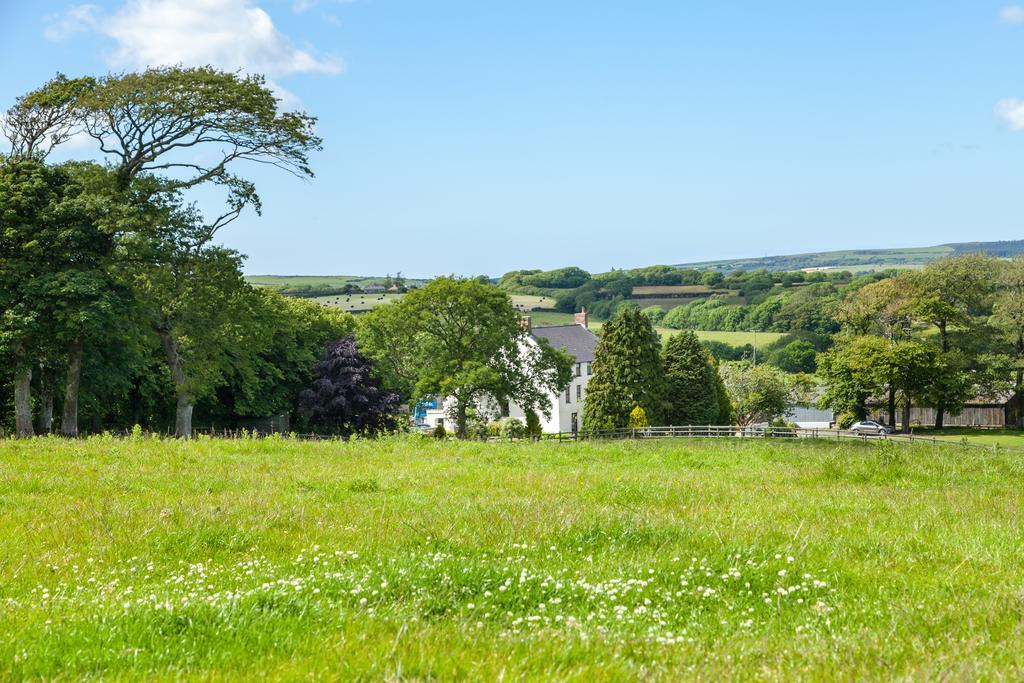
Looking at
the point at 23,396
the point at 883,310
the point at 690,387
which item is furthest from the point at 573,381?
the point at 23,396

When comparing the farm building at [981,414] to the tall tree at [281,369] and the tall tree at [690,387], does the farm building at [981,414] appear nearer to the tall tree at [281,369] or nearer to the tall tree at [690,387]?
the tall tree at [690,387]

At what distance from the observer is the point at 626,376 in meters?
72.4

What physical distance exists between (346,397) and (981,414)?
63.9 meters

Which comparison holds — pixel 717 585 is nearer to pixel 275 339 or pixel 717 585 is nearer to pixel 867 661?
pixel 867 661

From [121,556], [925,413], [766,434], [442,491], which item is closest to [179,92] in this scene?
[442,491]

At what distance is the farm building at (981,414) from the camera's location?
83.4m

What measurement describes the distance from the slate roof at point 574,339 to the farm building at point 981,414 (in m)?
28.9

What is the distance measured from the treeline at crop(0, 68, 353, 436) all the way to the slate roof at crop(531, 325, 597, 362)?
2027 inches

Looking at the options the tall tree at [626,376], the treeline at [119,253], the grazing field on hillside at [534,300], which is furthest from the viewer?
the grazing field on hillside at [534,300]

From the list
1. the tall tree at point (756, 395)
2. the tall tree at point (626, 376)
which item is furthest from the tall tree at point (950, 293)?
the tall tree at point (626, 376)

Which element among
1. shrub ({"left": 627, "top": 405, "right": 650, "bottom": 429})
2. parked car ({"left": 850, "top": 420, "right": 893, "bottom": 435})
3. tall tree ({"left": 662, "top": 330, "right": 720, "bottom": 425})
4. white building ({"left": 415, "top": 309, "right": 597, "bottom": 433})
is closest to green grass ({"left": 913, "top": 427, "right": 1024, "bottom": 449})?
parked car ({"left": 850, "top": 420, "right": 893, "bottom": 435})

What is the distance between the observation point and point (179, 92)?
37219mm

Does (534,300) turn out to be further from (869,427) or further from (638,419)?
(638,419)

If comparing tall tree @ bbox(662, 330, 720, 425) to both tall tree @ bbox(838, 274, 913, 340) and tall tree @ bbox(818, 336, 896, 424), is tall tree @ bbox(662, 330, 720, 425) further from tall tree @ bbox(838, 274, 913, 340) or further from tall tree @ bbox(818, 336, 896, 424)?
tall tree @ bbox(838, 274, 913, 340)
